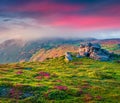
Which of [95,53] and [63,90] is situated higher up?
[95,53]

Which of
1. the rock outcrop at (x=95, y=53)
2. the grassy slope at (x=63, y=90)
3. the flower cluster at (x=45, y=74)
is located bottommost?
the grassy slope at (x=63, y=90)

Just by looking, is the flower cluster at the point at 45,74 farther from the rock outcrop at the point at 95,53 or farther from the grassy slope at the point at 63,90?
the rock outcrop at the point at 95,53

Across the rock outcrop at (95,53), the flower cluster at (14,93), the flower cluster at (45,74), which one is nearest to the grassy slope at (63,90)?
the flower cluster at (14,93)

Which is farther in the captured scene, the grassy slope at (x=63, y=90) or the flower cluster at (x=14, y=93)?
the flower cluster at (x=14, y=93)

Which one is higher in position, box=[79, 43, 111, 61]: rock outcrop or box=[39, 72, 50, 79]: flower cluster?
box=[79, 43, 111, 61]: rock outcrop

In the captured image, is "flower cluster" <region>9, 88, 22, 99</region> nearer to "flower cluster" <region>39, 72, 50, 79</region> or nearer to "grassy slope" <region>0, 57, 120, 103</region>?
"grassy slope" <region>0, 57, 120, 103</region>

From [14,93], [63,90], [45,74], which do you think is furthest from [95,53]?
[14,93]

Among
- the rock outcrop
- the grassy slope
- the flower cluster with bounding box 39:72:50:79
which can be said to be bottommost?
the grassy slope

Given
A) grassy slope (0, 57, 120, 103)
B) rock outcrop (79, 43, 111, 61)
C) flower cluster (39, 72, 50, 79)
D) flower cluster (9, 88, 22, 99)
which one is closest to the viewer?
grassy slope (0, 57, 120, 103)

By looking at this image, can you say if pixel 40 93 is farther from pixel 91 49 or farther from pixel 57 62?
pixel 91 49

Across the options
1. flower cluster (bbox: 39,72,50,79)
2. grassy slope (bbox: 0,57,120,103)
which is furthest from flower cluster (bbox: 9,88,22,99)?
flower cluster (bbox: 39,72,50,79)

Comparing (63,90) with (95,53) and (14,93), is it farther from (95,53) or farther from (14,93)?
(95,53)

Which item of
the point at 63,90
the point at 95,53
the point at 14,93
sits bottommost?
the point at 63,90

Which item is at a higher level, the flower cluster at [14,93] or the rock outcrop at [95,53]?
the rock outcrop at [95,53]
